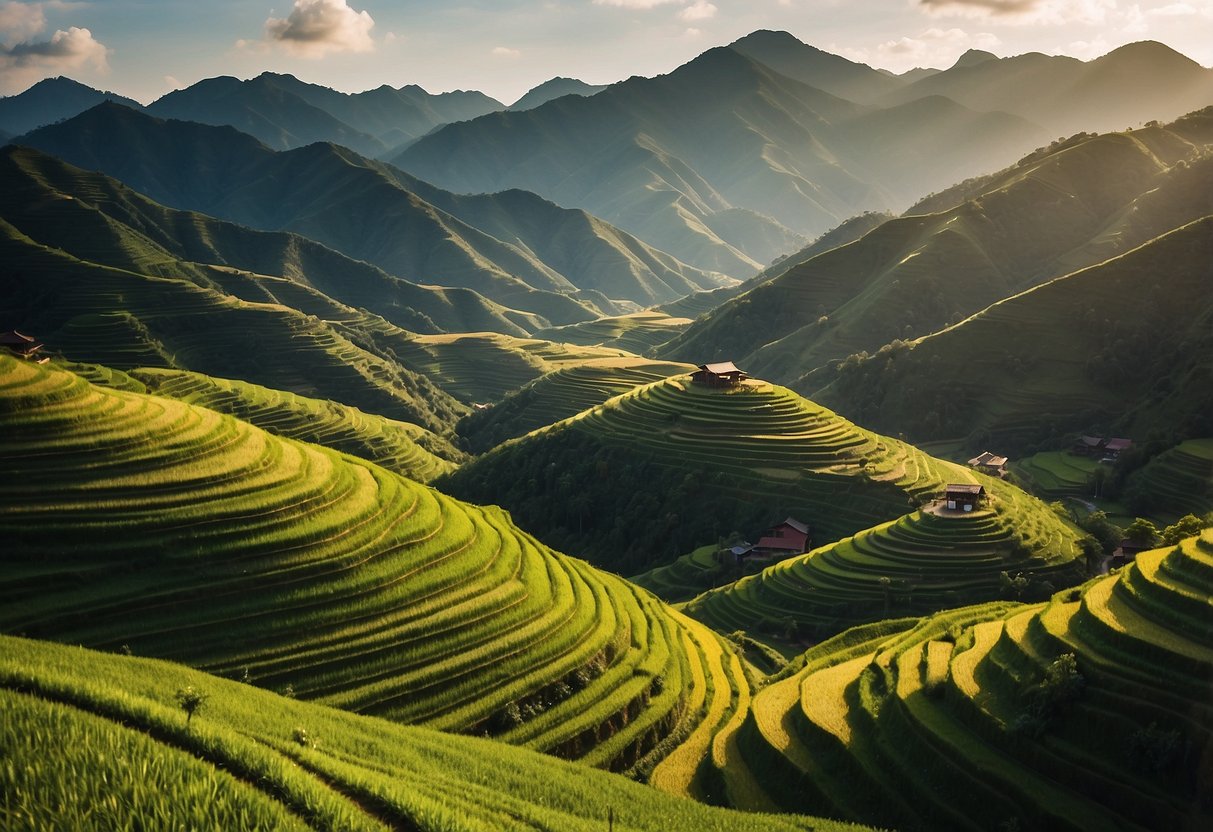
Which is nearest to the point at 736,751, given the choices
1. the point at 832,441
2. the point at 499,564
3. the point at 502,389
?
the point at 499,564

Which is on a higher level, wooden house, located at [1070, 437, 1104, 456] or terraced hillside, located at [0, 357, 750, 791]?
terraced hillside, located at [0, 357, 750, 791]

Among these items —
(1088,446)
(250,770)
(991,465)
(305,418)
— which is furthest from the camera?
(305,418)

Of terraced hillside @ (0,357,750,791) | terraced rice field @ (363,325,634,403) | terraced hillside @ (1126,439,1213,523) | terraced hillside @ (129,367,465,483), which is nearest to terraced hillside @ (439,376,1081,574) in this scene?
terraced hillside @ (129,367,465,483)

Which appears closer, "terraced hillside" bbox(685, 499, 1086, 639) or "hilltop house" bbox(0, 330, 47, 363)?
"terraced hillside" bbox(685, 499, 1086, 639)

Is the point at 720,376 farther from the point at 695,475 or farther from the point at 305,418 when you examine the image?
the point at 305,418

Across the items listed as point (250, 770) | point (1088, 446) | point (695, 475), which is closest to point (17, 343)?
point (695, 475)

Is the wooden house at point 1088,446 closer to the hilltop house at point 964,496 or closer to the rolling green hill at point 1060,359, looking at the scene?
the rolling green hill at point 1060,359

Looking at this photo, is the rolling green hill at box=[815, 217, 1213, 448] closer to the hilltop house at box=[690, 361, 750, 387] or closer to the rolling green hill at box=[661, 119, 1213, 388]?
the rolling green hill at box=[661, 119, 1213, 388]
